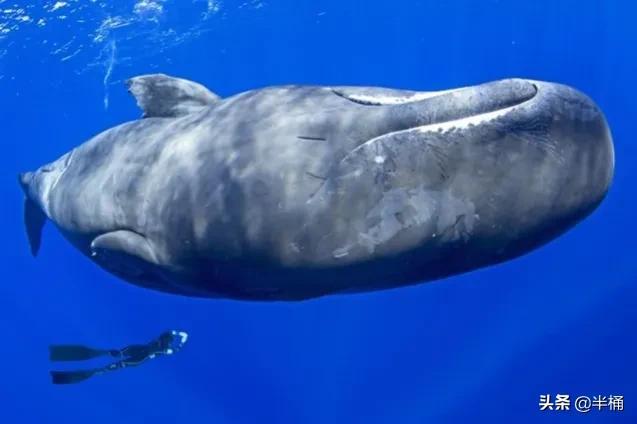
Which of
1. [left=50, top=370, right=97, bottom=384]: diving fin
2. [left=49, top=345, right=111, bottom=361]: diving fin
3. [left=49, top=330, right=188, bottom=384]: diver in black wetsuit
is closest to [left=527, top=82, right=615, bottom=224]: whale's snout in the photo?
[left=49, top=330, right=188, bottom=384]: diver in black wetsuit

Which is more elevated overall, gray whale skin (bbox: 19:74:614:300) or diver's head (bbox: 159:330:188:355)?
gray whale skin (bbox: 19:74:614:300)

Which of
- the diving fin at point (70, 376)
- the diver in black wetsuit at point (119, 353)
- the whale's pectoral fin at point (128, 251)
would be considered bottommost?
the diving fin at point (70, 376)

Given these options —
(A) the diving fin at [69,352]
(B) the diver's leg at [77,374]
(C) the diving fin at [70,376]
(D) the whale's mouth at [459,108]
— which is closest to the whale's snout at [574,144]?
(D) the whale's mouth at [459,108]

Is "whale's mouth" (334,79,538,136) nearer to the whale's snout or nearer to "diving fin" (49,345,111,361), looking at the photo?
the whale's snout

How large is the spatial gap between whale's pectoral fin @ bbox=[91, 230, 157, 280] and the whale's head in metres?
1.98

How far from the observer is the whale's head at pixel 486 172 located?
11.6 ft

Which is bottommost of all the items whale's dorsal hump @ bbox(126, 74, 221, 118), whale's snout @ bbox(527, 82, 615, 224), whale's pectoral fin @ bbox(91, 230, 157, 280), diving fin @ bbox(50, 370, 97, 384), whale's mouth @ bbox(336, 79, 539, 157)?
diving fin @ bbox(50, 370, 97, 384)

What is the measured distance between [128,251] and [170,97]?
1.71m

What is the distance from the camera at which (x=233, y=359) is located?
33.4 m

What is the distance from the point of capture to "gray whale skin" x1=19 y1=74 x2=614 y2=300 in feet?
11.7

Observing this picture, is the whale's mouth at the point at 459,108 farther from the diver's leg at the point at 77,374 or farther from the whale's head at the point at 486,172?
the diver's leg at the point at 77,374

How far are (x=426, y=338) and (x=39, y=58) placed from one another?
24570 millimetres

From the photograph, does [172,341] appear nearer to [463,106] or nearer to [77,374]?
[77,374]

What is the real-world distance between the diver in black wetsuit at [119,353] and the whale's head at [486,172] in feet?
12.2
